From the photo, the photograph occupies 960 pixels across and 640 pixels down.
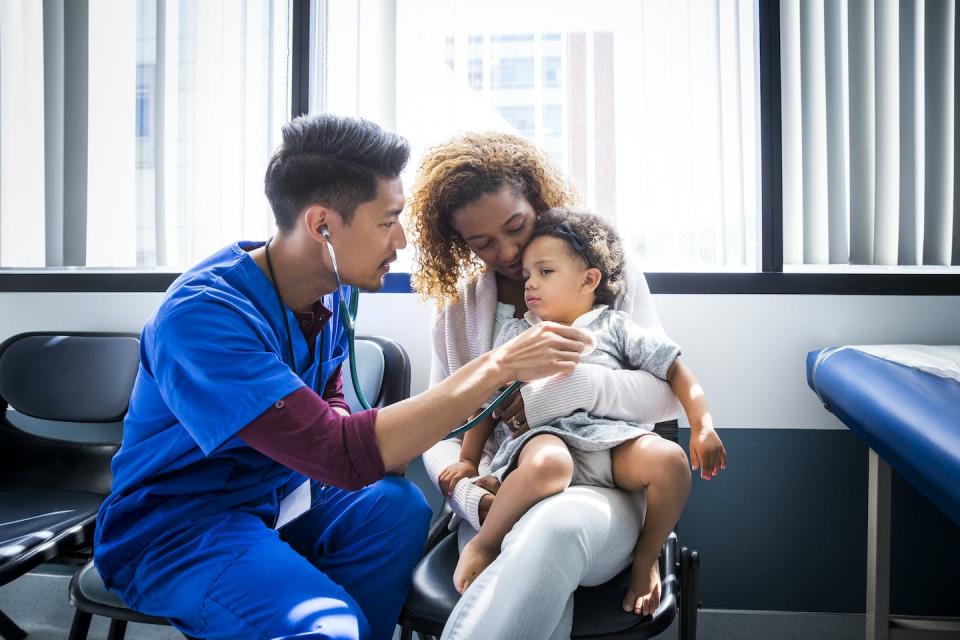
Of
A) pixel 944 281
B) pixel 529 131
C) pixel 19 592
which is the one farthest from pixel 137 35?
pixel 944 281

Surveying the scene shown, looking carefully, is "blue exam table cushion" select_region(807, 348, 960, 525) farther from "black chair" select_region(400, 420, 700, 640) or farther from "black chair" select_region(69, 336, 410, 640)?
"black chair" select_region(69, 336, 410, 640)

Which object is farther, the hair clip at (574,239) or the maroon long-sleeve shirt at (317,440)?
the hair clip at (574,239)

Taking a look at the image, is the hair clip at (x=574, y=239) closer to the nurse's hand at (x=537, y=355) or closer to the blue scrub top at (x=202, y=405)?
the nurse's hand at (x=537, y=355)

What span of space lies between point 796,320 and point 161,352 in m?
1.55

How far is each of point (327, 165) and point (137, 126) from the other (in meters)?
1.38

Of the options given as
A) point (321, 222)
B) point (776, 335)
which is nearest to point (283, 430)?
point (321, 222)

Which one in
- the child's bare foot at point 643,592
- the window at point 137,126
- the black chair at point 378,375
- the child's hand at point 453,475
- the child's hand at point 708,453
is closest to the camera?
the child's bare foot at point 643,592

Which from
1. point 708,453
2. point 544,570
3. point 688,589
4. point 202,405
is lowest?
point 688,589

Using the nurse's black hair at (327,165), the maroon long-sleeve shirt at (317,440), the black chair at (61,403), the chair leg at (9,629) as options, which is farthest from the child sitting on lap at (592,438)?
the chair leg at (9,629)

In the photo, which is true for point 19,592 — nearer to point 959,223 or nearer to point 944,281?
point 944,281

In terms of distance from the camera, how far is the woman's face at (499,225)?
1.35 metres

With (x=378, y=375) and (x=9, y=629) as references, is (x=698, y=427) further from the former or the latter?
(x=9, y=629)

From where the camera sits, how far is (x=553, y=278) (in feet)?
4.24

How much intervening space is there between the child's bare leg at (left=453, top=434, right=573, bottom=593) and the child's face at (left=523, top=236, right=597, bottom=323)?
338 millimetres
